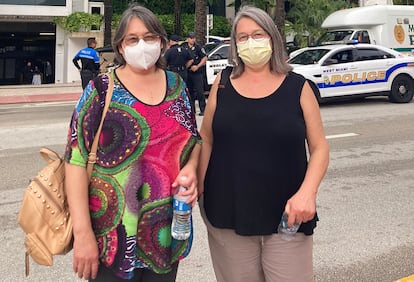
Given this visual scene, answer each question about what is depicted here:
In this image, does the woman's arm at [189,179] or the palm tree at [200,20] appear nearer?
the woman's arm at [189,179]

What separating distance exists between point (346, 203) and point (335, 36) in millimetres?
13911

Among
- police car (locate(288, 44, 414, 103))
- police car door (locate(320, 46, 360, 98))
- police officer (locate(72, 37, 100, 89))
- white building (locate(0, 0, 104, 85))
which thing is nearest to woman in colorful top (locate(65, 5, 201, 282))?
police car (locate(288, 44, 414, 103))

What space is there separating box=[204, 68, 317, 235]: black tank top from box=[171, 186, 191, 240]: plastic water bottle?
249 mm

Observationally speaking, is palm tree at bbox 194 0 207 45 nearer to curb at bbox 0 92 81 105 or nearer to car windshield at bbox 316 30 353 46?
car windshield at bbox 316 30 353 46

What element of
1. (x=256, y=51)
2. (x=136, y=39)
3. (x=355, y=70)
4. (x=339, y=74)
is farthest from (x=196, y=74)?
→ (x=136, y=39)

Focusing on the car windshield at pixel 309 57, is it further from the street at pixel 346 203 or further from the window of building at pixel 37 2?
the window of building at pixel 37 2

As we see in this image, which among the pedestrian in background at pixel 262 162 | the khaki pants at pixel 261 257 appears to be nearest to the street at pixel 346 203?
the khaki pants at pixel 261 257

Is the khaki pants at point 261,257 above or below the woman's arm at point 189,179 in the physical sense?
below

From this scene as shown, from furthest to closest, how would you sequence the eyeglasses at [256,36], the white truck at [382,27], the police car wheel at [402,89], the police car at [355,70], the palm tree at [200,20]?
the palm tree at [200,20] → the white truck at [382,27] → the police car wheel at [402,89] → the police car at [355,70] → the eyeglasses at [256,36]

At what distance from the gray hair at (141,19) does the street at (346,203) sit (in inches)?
79.7

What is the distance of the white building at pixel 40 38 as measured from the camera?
2403 centimetres

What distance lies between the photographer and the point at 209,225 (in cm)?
228

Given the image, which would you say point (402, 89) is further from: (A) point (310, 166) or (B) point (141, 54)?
(B) point (141, 54)

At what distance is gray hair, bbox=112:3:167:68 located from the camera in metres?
Result: 2.02
